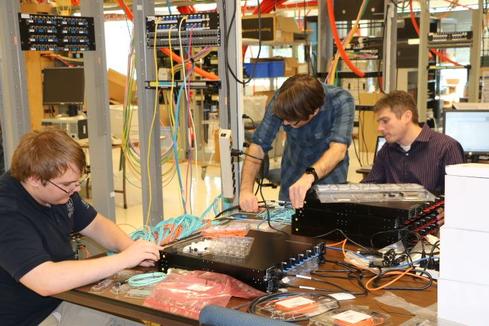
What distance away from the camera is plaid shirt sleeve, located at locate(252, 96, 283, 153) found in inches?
114

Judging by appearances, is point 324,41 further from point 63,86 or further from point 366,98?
point 366,98

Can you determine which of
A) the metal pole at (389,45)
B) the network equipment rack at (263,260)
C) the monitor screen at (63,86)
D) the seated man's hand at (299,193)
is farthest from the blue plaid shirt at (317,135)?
the monitor screen at (63,86)

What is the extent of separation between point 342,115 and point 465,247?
58.2 inches

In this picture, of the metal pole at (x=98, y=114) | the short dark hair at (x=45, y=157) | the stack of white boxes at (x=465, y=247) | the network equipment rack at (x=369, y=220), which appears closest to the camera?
the stack of white boxes at (x=465, y=247)

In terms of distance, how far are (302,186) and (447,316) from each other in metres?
0.84

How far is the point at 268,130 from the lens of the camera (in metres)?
2.91

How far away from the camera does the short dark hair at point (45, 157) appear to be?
1764mm

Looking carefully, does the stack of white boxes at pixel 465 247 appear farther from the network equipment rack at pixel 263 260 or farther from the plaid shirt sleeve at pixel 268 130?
the plaid shirt sleeve at pixel 268 130

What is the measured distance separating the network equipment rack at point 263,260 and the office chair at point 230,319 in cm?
55

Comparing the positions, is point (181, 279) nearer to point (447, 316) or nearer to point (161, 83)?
point (447, 316)

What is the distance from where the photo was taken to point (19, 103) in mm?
3240

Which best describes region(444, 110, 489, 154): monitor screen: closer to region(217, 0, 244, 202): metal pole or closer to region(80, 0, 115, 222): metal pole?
region(217, 0, 244, 202): metal pole

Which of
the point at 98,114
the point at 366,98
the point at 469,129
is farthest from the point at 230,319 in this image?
the point at 366,98

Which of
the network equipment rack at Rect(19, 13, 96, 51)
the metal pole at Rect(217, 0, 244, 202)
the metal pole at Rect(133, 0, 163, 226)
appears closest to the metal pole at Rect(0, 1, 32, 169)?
the network equipment rack at Rect(19, 13, 96, 51)
